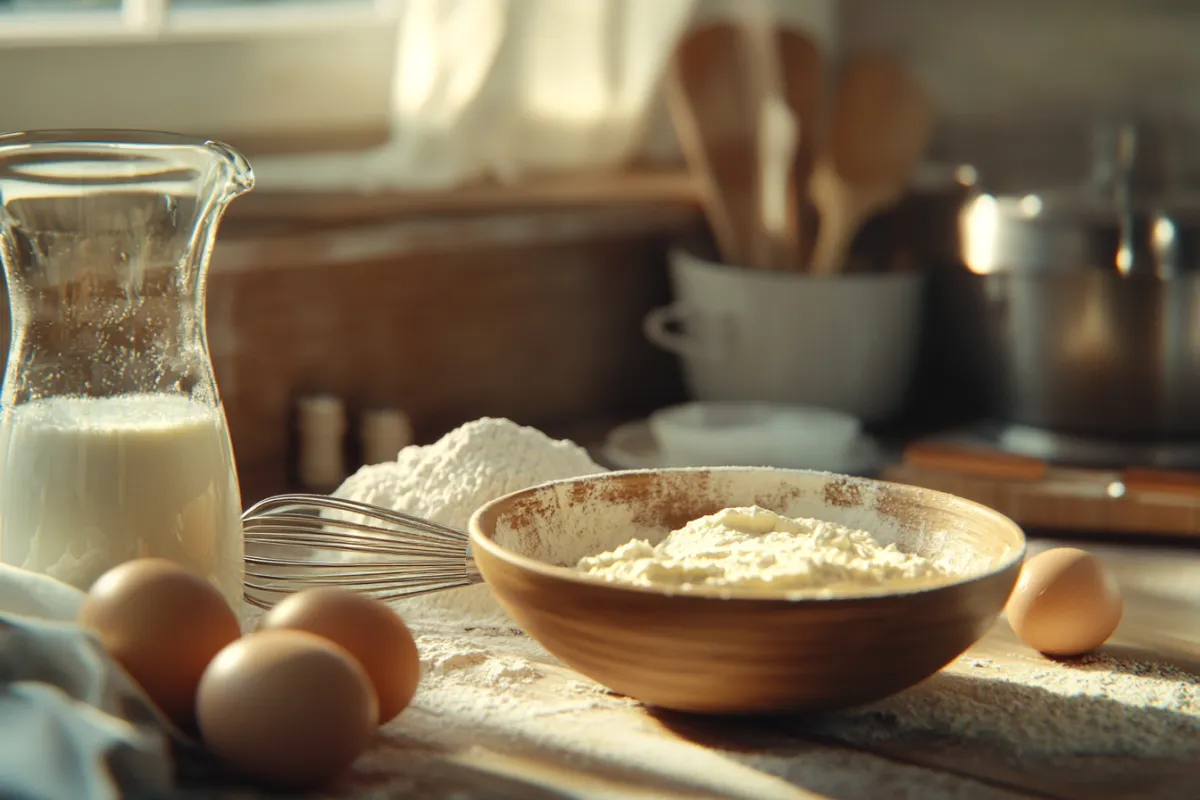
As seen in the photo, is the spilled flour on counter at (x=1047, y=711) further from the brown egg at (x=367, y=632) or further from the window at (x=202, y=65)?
the window at (x=202, y=65)

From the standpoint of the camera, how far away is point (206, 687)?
1.64 feet

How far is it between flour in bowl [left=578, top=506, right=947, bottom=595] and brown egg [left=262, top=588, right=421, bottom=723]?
3.5 inches

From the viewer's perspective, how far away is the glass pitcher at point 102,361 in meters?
0.60

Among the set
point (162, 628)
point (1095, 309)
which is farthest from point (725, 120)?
point (162, 628)

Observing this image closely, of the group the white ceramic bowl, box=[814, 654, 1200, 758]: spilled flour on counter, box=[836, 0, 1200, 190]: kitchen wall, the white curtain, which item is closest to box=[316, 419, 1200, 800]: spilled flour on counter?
box=[814, 654, 1200, 758]: spilled flour on counter

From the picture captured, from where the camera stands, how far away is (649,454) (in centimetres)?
123

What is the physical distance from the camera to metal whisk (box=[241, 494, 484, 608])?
0.72 meters

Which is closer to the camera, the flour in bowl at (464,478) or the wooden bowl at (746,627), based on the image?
the wooden bowl at (746,627)

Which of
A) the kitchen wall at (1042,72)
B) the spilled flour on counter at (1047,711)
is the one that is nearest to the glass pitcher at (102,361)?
the spilled flour on counter at (1047,711)

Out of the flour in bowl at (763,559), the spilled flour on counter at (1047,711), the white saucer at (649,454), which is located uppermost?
the flour in bowl at (763,559)

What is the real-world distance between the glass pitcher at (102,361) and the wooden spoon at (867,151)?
944 mm

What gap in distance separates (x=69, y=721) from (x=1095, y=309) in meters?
0.89

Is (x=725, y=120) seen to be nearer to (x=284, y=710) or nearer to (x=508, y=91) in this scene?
(x=508, y=91)

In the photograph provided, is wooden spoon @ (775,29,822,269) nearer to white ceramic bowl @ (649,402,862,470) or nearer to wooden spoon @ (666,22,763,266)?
wooden spoon @ (666,22,763,266)
